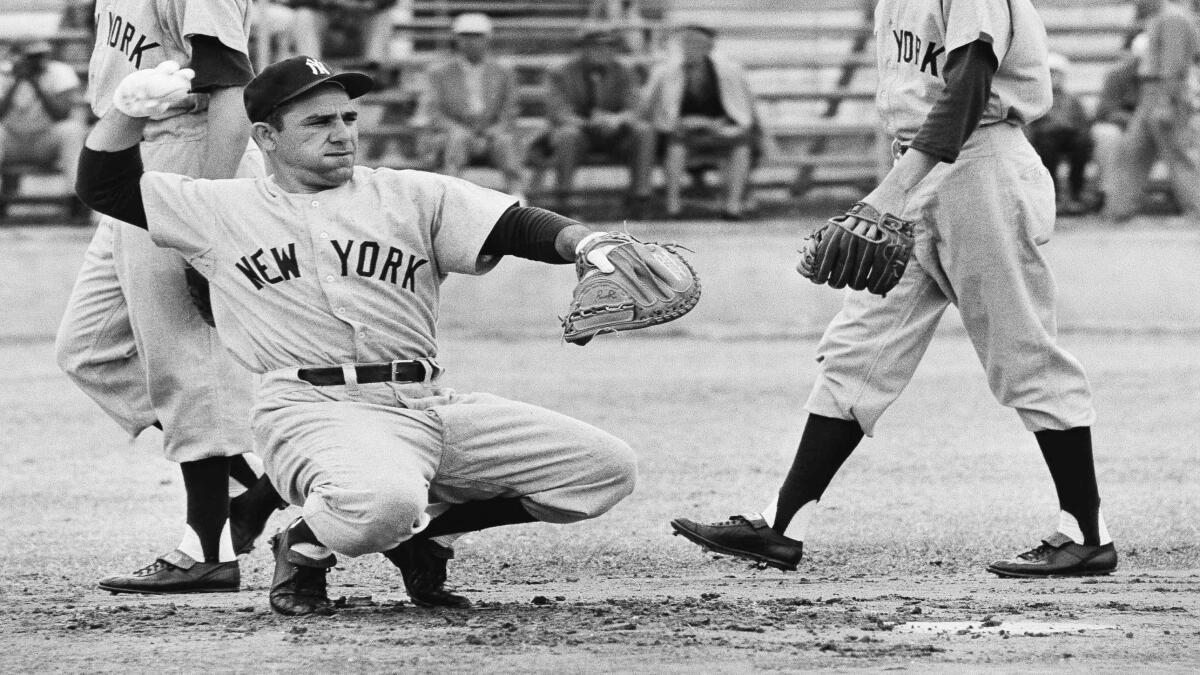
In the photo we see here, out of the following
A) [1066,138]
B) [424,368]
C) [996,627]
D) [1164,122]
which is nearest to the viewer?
[996,627]

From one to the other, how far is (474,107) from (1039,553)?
29.5ft

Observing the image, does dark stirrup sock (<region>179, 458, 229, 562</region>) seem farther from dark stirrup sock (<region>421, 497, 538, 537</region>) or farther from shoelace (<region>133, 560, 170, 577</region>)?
dark stirrup sock (<region>421, 497, 538, 537</region>)

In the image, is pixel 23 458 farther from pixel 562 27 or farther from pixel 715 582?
pixel 562 27

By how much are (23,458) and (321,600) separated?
389 centimetres

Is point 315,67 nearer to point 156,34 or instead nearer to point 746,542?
point 156,34

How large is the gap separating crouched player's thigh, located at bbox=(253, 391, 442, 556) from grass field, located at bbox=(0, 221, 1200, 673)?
0.24 m

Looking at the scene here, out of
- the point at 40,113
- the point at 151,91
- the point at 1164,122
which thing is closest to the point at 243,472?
the point at 151,91

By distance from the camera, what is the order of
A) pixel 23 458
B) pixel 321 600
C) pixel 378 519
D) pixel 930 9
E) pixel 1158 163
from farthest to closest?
pixel 1158 163, pixel 23 458, pixel 930 9, pixel 321 600, pixel 378 519

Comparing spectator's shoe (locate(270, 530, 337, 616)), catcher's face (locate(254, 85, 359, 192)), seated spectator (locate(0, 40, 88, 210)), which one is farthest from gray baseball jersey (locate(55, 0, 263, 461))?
seated spectator (locate(0, 40, 88, 210))

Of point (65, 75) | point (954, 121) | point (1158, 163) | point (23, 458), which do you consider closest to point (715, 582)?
point (954, 121)

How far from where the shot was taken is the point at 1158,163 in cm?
1520

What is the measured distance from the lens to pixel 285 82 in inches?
178

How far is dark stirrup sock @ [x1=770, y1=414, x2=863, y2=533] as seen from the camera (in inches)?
203

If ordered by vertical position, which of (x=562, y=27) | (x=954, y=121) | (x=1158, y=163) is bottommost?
(x=1158, y=163)
